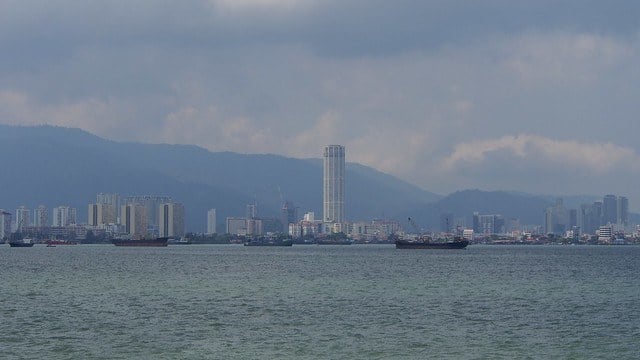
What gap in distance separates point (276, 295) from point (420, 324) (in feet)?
78.5

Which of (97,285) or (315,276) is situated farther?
(315,276)

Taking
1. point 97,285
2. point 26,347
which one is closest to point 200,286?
point 97,285

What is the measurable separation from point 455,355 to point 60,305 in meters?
32.9

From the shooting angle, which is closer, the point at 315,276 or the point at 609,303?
the point at 609,303

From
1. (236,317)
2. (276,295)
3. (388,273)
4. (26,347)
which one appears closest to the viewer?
(26,347)

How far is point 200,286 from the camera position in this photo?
8825 cm

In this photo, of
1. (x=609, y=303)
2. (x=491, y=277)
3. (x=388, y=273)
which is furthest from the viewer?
(x=388, y=273)

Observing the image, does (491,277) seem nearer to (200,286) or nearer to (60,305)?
(200,286)

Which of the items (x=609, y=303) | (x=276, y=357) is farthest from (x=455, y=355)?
(x=609, y=303)

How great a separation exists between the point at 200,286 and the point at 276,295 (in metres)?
12.8

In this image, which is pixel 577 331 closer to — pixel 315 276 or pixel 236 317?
pixel 236 317

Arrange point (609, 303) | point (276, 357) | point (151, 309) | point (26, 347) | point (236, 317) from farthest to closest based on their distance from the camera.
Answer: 1. point (609, 303)
2. point (151, 309)
3. point (236, 317)
4. point (26, 347)
5. point (276, 357)

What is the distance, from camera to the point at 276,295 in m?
77.5

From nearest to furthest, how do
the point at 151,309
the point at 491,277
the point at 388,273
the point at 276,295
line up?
the point at 151,309 → the point at 276,295 → the point at 491,277 → the point at 388,273
